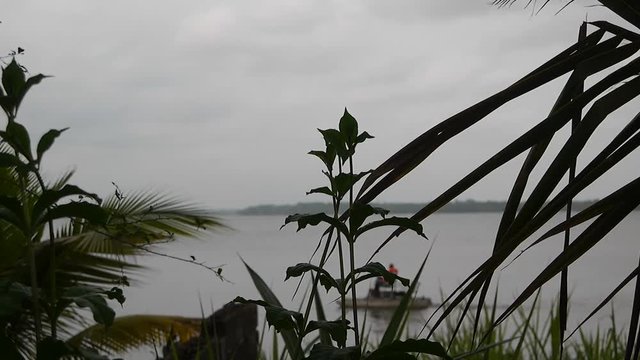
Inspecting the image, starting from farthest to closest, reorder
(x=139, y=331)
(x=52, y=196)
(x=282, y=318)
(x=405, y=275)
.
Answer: (x=405, y=275) < (x=139, y=331) < (x=282, y=318) < (x=52, y=196)

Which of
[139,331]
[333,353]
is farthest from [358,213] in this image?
[139,331]

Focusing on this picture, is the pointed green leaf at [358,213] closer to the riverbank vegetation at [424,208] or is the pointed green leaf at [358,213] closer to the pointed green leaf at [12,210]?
the riverbank vegetation at [424,208]

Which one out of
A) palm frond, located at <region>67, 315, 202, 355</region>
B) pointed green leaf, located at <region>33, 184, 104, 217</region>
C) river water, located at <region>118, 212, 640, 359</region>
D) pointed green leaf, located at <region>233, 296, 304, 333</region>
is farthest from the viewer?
river water, located at <region>118, 212, 640, 359</region>

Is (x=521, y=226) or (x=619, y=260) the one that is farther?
(x=619, y=260)

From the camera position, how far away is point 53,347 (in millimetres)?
635

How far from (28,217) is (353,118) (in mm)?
314

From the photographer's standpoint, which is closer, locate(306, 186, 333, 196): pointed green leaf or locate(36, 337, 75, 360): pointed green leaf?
locate(36, 337, 75, 360): pointed green leaf

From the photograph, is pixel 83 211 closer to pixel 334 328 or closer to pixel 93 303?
pixel 93 303

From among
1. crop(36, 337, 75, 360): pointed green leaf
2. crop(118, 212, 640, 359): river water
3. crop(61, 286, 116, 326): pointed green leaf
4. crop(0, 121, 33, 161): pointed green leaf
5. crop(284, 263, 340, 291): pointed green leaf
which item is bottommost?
crop(118, 212, 640, 359): river water

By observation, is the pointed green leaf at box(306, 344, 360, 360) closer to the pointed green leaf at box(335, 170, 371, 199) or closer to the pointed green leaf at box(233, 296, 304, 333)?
the pointed green leaf at box(233, 296, 304, 333)

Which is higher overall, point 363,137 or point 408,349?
point 363,137

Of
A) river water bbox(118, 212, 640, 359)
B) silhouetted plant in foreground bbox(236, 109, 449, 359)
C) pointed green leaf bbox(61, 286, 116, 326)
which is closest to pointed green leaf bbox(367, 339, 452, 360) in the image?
silhouetted plant in foreground bbox(236, 109, 449, 359)

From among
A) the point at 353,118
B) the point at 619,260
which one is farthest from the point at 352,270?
the point at 619,260

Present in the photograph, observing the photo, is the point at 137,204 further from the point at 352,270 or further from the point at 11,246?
the point at 352,270
